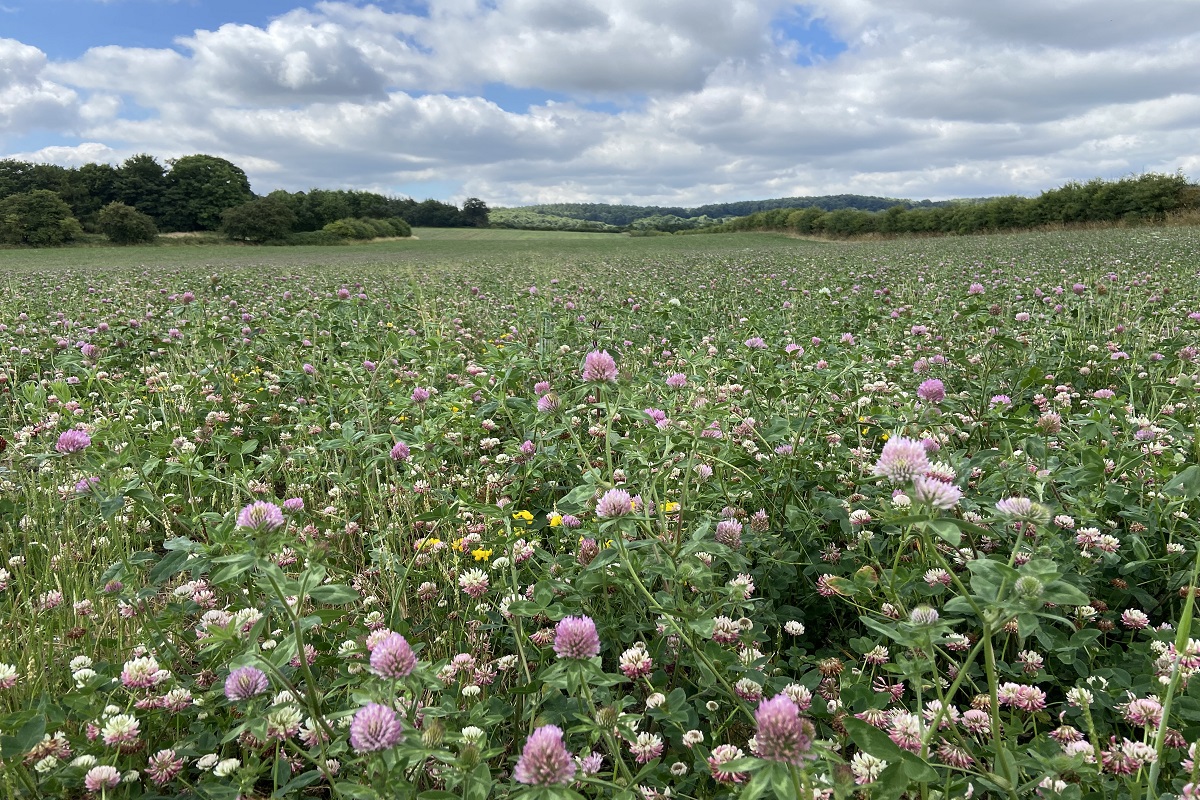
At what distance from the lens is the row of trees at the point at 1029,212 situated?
3170cm

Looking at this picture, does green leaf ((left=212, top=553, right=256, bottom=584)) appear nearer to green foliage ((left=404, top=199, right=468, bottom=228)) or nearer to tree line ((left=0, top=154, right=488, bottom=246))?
tree line ((left=0, top=154, right=488, bottom=246))

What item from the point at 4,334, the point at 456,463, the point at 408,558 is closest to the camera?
the point at 408,558

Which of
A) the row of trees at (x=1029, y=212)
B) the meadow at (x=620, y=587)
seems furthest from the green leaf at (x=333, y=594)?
the row of trees at (x=1029, y=212)

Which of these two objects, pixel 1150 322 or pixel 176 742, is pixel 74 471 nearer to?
pixel 176 742

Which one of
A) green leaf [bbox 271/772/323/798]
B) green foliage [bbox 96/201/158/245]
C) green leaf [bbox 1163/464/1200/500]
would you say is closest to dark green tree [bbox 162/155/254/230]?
green foliage [bbox 96/201/158/245]

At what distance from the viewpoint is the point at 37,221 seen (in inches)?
1715

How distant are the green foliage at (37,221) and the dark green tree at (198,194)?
1097 cm

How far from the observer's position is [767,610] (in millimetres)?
2113

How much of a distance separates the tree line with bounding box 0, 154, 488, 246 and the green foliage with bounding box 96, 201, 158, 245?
0.07 metres

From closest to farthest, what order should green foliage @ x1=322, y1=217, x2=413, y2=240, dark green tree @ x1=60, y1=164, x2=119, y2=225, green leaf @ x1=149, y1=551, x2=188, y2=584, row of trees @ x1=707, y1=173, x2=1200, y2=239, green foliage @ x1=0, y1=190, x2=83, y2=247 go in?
green leaf @ x1=149, y1=551, x2=188, y2=584, row of trees @ x1=707, y1=173, x2=1200, y2=239, green foliage @ x1=0, y1=190, x2=83, y2=247, green foliage @ x1=322, y1=217, x2=413, y2=240, dark green tree @ x1=60, y1=164, x2=119, y2=225

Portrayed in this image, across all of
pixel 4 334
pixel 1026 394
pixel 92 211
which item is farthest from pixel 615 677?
pixel 92 211

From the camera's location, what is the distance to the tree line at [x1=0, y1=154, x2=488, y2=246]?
145 feet

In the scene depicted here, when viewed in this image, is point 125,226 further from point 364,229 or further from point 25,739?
point 25,739

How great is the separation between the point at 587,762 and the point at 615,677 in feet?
0.54
